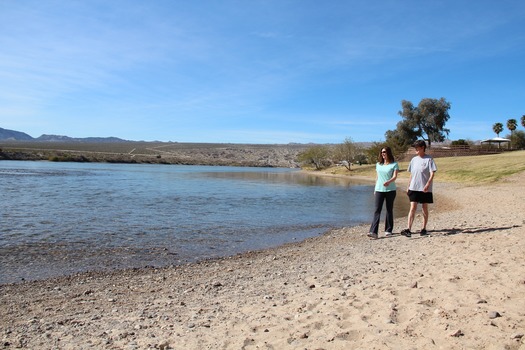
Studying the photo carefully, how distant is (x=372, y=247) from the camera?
33.9 feet

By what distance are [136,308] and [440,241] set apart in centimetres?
748

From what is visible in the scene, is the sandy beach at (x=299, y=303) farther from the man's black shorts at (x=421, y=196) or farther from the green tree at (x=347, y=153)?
the green tree at (x=347, y=153)

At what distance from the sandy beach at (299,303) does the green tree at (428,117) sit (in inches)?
3143

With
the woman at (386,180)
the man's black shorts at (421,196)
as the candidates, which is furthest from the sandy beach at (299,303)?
the woman at (386,180)

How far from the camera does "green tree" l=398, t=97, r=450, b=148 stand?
8300 centimetres

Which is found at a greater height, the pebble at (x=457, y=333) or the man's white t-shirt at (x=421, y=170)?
the man's white t-shirt at (x=421, y=170)

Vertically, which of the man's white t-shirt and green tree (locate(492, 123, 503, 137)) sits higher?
green tree (locate(492, 123, 503, 137))

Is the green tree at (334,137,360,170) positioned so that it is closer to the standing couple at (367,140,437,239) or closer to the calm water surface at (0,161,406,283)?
the calm water surface at (0,161,406,283)

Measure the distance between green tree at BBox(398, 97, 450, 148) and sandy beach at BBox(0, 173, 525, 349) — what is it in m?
79.8

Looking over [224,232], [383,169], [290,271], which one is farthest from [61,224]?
[383,169]

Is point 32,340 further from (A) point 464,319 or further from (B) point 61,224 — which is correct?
(B) point 61,224

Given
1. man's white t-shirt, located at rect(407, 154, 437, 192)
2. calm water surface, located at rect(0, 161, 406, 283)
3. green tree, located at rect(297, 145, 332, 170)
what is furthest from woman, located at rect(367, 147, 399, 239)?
green tree, located at rect(297, 145, 332, 170)

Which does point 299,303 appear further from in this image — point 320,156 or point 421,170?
point 320,156

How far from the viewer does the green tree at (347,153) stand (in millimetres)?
84188
